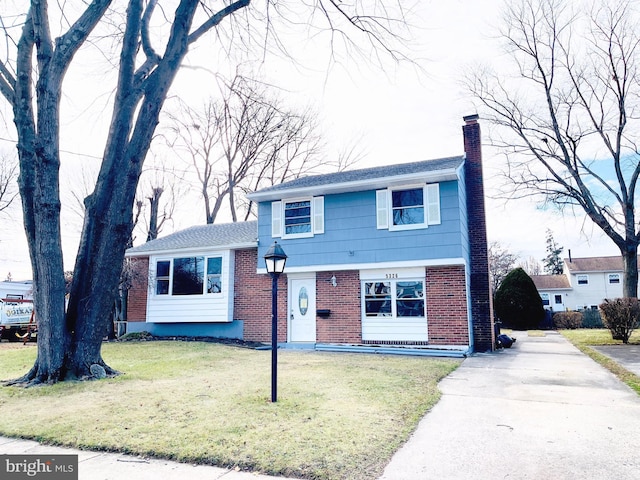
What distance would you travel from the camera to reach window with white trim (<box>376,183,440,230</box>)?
12.1 meters

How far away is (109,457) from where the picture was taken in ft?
12.3

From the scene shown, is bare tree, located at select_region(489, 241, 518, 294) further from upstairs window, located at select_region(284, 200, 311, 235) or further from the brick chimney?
upstairs window, located at select_region(284, 200, 311, 235)

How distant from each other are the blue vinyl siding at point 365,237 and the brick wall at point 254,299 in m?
0.76

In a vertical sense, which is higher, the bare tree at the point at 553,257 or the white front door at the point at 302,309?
the bare tree at the point at 553,257

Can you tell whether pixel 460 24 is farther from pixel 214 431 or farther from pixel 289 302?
pixel 289 302

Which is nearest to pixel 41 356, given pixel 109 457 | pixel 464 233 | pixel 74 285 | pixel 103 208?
pixel 74 285

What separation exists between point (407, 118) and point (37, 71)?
7.77 meters

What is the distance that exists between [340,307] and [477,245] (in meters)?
4.61

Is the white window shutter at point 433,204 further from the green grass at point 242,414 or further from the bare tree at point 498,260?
the bare tree at point 498,260

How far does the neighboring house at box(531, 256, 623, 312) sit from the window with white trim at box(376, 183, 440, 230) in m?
33.0

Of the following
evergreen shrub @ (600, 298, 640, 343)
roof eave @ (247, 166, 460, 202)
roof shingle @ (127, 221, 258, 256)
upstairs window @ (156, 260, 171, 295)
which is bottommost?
evergreen shrub @ (600, 298, 640, 343)

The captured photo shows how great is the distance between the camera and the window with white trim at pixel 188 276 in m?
15.0

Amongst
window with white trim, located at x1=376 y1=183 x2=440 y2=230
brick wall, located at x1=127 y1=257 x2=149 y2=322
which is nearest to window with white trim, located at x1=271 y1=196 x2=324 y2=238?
window with white trim, located at x1=376 y1=183 x2=440 y2=230

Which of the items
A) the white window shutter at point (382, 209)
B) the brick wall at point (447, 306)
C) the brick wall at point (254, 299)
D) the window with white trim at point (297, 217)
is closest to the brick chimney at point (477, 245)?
the brick wall at point (447, 306)
